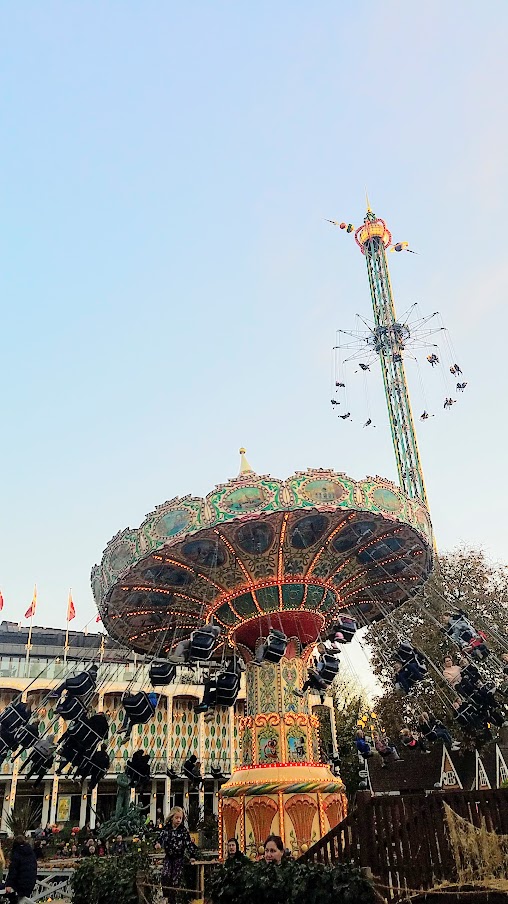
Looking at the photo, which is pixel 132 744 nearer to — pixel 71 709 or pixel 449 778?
pixel 449 778

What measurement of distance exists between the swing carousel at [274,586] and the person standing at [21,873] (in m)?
5.04

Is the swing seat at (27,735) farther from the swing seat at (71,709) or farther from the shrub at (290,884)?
the shrub at (290,884)

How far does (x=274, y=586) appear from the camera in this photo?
Answer: 46.6ft

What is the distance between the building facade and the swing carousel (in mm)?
18755

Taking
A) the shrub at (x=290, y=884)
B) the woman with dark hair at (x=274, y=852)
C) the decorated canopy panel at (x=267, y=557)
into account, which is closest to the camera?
the shrub at (x=290, y=884)

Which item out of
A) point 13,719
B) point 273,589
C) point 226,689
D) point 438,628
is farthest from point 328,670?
point 438,628

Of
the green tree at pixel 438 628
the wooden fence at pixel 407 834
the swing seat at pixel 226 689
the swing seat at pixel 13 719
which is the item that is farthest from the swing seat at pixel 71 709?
the green tree at pixel 438 628

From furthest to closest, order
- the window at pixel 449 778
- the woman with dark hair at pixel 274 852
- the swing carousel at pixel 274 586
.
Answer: the window at pixel 449 778
the swing carousel at pixel 274 586
the woman with dark hair at pixel 274 852

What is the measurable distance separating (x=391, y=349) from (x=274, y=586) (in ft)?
80.9

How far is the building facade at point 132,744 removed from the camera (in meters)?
32.5

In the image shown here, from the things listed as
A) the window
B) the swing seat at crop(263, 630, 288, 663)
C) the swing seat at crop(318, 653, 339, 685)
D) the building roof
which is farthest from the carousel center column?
the building roof

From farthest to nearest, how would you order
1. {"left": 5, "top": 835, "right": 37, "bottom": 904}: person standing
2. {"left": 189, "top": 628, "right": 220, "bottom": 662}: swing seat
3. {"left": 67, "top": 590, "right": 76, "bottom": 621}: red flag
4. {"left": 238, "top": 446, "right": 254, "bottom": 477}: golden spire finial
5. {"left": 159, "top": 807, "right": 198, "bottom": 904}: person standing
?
{"left": 67, "top": 590, "right": 76, "bottom": 621}: red flag
{"left": 238, "top": 446, "right": 254, "bottom": 477}: golden spire finial
{"left": 189, "top": 628, "right": 220, "bottom": 662}: swing seat
{"left": 159, "top": 807, "right": 198, "bottom": 904}: person standing
{"left": 5, "top": 835, "right": 37, "bottom": 904}: person standing

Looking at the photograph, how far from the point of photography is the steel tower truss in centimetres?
3359

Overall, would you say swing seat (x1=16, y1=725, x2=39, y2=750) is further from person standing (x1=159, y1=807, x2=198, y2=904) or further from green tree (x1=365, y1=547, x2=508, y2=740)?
green tree (x1=365, y1=547, x2=508, y2=740)
